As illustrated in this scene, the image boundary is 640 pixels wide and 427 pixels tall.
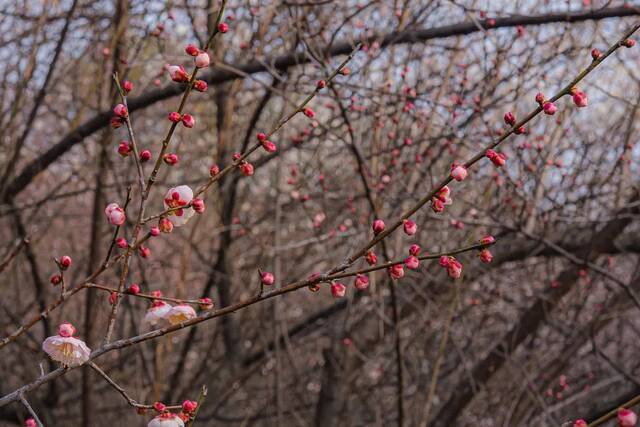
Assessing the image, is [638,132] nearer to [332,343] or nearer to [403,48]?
[403,48]

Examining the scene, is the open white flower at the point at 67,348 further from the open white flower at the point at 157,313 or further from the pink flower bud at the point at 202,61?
the pink flower bud at the point at 202,61

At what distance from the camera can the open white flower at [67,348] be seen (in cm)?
146

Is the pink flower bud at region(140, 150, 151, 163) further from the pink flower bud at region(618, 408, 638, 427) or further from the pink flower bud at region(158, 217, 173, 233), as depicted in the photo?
the pink flower bud at region(618, 408, 638, 427)

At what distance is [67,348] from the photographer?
1528mm

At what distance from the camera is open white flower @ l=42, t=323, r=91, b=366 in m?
1.46

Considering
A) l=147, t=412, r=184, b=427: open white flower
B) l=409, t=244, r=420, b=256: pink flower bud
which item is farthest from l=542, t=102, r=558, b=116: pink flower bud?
l=147, t=412, r=184, b=427: open white flower

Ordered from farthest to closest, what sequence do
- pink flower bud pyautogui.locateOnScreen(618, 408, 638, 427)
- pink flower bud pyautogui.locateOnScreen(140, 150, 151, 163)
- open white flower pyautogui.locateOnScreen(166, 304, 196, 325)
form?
1. open white flower pyautogui.locateOnScreen(166, 304, 196, 325)
2. pink flower bud pyautogui.locateOnScreen(140, 150, 151, 163)
3. pink flower bud pyautogui.locateOnScreen(618, 408, 638, 427)

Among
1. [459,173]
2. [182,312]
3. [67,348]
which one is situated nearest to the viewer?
[459,173]

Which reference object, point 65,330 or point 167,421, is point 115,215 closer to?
point 65,330

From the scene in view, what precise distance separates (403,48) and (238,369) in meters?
2.63

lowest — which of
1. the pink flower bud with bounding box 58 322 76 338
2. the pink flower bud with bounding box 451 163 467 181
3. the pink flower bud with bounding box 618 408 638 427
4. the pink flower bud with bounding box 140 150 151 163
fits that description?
the pink flower bud with bounding box 618 408 638 427

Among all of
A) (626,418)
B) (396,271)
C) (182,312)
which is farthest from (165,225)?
(626,418)

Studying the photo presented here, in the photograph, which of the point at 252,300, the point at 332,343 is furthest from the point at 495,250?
the point at 252,300

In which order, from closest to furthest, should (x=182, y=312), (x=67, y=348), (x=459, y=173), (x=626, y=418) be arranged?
(x=626, y=418), (x=459, y=173), (x=67, y=348), (x=182, y=312)
